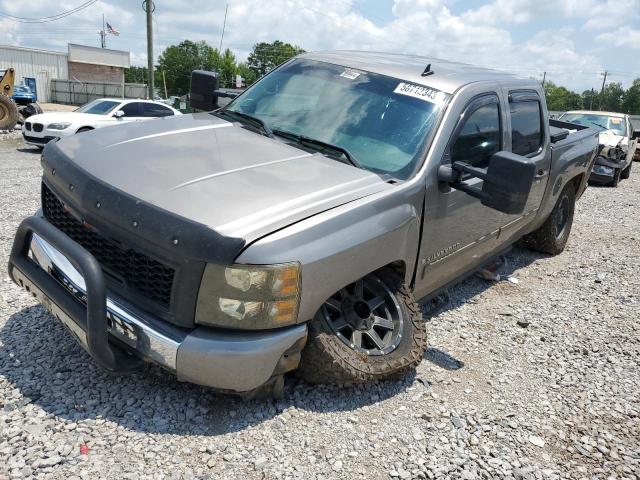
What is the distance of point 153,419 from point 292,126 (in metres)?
1.99

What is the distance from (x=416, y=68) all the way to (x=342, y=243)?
6.11ft

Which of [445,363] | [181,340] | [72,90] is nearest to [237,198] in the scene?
[181,340]

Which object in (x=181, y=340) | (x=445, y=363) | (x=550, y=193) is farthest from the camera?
(x=550, y=193)

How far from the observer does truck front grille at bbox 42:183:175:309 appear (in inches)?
92.6

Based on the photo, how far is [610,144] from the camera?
12.2 m

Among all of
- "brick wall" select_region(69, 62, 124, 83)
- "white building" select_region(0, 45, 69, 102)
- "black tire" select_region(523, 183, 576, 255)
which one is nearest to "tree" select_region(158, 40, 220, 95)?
"brick wall" select_region(69, 62, 124, 83)

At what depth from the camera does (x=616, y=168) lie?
12.1m

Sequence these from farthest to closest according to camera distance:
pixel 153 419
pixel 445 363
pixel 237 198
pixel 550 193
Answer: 1. pixel 550 193
2. pixel 445 363
3. pixel 153 419
4. pixel 237 198

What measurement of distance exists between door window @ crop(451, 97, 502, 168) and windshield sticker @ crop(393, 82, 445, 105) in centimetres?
24

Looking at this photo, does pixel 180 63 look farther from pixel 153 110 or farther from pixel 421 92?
pixel 421 92

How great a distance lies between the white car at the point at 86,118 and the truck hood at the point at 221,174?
881cm

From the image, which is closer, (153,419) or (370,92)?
(153,419)

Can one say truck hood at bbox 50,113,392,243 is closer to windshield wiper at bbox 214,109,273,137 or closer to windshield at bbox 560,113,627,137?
windshield wiper at bbox 214,109,273,137

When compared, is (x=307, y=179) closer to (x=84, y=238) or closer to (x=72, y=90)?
(x=84, y=238)
